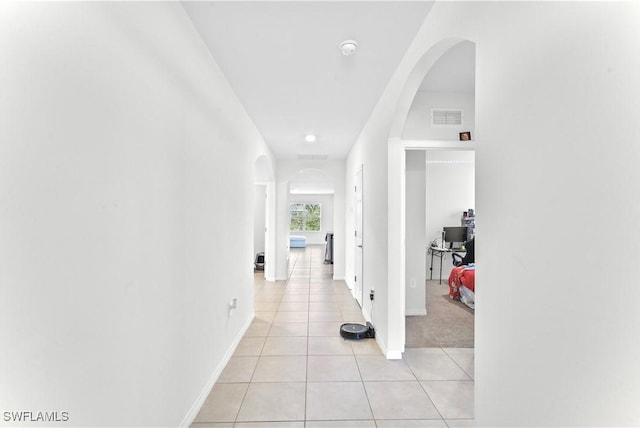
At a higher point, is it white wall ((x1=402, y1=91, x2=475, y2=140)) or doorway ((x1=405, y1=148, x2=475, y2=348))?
white wall ((x1=402, y1=91, x2=475, y2=140))

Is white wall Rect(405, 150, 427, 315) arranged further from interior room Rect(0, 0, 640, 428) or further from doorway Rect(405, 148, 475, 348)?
interior room Rect(0, 0, 640, 428)

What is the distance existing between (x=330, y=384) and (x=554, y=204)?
80.3 inches

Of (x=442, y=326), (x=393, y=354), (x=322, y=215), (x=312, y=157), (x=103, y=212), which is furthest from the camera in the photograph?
(x=322, y=215)

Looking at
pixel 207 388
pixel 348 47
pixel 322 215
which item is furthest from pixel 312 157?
pixel 322 215

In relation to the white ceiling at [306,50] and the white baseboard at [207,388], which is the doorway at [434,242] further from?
the white baseboard at [207,388]

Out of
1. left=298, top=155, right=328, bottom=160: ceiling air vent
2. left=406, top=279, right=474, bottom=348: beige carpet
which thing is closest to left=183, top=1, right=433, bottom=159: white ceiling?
left=298, top=155, right=328, bottom=160: ceiling air vent

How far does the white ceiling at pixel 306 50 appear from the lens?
68.6 inches

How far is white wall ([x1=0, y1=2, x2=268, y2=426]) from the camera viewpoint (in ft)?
2.65

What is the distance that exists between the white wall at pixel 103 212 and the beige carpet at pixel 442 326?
7.31ft

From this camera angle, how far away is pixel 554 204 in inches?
34.3

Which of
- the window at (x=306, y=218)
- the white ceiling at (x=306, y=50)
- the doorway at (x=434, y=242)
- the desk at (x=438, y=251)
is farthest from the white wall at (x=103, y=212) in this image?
the window at (x=306, y=218)

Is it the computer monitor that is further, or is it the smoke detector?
the computer monitor

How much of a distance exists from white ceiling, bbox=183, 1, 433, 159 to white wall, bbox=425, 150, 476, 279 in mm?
3409

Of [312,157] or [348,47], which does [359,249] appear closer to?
[312,157]
